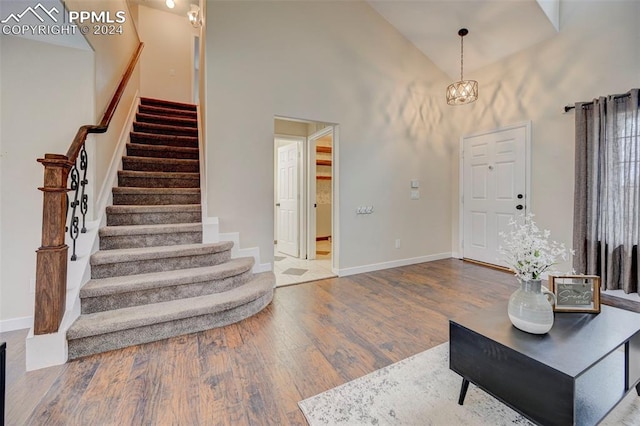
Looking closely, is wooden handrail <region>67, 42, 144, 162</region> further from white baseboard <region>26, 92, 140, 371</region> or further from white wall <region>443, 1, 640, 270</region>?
white wall <region>443, 1, 640, 270</region>

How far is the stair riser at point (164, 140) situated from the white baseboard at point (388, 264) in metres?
2.85

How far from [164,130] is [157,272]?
104 inches

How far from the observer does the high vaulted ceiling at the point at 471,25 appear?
344 centimetres

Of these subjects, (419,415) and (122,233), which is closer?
(419,415)

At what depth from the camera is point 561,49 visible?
3436mm

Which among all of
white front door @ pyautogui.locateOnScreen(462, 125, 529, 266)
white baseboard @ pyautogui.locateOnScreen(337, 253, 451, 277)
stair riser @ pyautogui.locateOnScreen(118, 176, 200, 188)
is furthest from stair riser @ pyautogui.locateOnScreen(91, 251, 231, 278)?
white front door @ pyautogui.locateOnScreen(462, 125, 529, 266)

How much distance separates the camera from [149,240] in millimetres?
2750

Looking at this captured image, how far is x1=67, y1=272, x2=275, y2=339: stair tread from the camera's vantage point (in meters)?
1.93

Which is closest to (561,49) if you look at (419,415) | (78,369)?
(419,415)

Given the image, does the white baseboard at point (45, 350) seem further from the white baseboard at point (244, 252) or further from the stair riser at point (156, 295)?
the white baseboard at point (244, 252)

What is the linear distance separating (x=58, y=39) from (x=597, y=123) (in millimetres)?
5085

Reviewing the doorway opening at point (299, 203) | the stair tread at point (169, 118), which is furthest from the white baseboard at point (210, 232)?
the stair tread at point (169, 118)

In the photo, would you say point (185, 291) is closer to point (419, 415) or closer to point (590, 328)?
point (419, 415)

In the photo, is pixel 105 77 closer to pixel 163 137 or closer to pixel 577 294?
pixel 163 137
